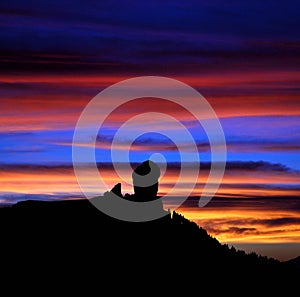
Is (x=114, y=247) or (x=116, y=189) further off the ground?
(x=116, y=189)

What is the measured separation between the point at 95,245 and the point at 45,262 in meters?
7.13

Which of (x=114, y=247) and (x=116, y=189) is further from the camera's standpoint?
(x=116, y=189)

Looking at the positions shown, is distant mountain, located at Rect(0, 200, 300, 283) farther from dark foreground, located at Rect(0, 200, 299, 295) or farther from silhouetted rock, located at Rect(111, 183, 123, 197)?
silhouetted rock, located at Rect(111, 183, 123, 197)

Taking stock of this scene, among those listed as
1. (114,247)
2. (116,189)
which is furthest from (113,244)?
(116,189)

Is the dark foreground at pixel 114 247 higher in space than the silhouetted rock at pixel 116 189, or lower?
lower

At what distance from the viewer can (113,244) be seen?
10256 cm

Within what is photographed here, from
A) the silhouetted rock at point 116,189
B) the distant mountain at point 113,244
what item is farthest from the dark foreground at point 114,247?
the silhouetted rock at point 116,189

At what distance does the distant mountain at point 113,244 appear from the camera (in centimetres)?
9731

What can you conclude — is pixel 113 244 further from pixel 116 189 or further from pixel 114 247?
pixel 116 189

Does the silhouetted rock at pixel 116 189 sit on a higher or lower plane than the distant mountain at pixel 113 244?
higher

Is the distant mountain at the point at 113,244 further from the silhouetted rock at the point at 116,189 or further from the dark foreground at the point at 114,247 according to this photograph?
the silhouetted rock at the point at 116,189

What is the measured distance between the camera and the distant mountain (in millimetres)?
97312

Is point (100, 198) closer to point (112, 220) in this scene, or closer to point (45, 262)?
point (112, 220)

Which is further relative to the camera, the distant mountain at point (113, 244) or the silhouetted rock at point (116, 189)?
the silhouetted rock at point (116, 189)
